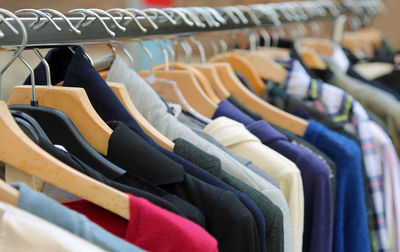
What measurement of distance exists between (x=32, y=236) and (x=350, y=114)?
0.75 meters

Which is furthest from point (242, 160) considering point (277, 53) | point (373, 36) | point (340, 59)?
point (373, 36)

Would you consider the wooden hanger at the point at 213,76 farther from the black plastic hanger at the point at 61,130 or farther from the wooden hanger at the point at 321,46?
the wooden hanger at the point at 321,46

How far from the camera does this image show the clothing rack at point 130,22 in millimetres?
604

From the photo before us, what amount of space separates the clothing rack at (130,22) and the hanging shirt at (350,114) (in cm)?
16

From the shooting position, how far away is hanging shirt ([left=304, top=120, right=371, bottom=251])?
867 mm

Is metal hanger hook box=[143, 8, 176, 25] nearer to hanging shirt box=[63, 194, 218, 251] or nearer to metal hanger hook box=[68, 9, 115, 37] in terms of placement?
metal hanger hook box=[68, 9, 115, 37]

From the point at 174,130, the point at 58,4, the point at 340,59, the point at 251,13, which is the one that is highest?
the point at 58,4

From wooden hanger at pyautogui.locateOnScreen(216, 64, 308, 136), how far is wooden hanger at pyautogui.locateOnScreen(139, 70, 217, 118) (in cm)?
11

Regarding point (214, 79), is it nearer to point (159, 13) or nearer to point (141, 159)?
point (159, 13)

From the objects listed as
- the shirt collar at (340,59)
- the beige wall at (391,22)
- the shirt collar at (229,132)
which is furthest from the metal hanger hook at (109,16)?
the beige wall at (391,22)

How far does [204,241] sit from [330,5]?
1.30m

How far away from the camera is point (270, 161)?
747 millimetres

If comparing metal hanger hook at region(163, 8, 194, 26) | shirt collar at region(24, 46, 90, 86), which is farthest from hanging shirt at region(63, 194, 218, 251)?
metal hanger hook at region(163, 8, 194, 26)

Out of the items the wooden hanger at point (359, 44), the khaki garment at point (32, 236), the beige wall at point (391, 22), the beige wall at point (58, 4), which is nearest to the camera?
the khaki garment at point (32, 236)
